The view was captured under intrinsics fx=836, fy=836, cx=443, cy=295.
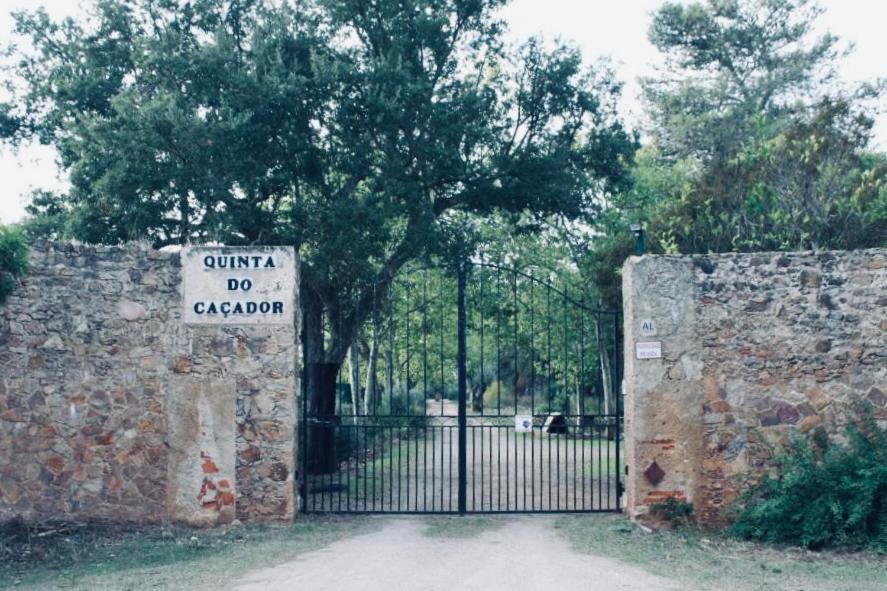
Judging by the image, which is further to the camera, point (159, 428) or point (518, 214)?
point (518, 214)

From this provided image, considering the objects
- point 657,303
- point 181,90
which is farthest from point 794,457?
point 181,90

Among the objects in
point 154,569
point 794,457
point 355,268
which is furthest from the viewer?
point 355,268

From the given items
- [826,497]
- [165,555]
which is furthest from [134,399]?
[826,497]

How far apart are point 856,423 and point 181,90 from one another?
11.3 meters

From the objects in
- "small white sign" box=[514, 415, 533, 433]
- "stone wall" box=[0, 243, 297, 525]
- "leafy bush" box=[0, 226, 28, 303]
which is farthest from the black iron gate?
"leafy bush" box=[0, 226, 28, 303]

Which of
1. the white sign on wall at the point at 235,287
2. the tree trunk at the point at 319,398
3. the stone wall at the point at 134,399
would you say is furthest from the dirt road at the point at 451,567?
the white sign on wall at the point at 235,287

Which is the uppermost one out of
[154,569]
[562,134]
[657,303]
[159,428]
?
[562,134]

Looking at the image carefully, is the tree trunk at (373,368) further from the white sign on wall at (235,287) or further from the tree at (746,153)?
the tree at (746,153)

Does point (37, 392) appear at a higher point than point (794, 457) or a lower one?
higher

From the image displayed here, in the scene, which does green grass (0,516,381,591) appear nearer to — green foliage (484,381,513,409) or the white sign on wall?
the white sign on wall

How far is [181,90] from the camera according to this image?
14.1 meters

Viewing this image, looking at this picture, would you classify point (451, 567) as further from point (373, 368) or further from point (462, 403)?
point (373, 368)

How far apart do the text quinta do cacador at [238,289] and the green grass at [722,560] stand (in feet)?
13.9

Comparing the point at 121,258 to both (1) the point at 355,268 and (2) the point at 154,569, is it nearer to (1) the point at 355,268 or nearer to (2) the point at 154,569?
(2) the point at 154,569
